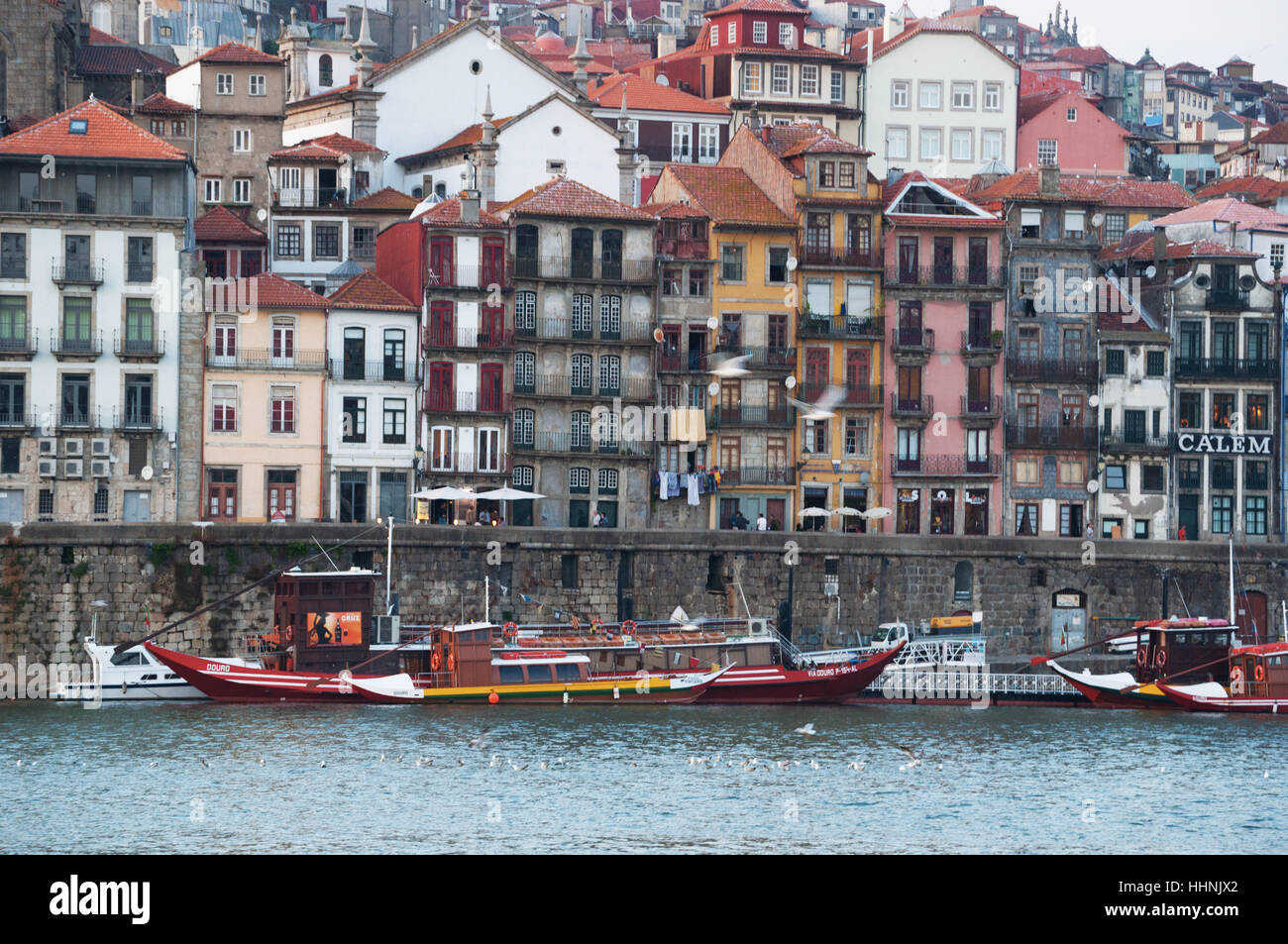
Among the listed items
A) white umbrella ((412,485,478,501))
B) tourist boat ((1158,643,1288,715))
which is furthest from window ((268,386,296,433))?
tourist boat ((1158,643,1288,715))

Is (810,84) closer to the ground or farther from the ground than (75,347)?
farther from the ground

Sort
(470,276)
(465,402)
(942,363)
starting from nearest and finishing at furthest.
→ (465,402)
(470,276)
(942,363)

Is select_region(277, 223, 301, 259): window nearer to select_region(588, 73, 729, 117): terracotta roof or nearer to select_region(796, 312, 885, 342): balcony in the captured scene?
select_region(796, 312, 885, 342): balcony

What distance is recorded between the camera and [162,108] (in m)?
99.2

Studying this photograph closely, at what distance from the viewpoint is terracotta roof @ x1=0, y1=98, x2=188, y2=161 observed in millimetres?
82375

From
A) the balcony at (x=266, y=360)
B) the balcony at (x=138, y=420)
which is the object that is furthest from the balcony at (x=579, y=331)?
the balcony at (x=138, y=420)

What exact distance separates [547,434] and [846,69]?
3884 centimetres

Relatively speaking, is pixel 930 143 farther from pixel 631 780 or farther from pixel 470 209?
pixel 631 780

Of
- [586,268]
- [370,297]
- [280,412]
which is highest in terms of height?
[586,268]

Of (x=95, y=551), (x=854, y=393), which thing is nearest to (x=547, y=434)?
(x=854, y=393)

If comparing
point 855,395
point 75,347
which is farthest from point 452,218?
point 855,395

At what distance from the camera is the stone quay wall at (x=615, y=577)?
7538 cm

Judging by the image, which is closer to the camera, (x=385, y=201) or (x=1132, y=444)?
(x=1132, y=444)

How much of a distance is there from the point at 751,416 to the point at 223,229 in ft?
75.6
